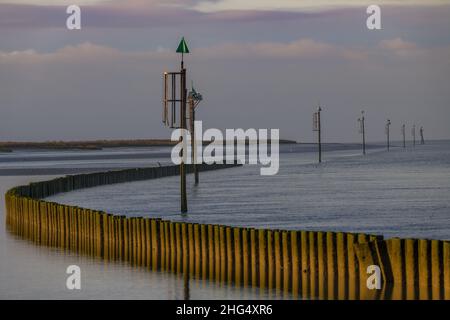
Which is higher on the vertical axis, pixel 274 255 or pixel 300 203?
pixel 274 255

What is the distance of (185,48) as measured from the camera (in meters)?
47.1

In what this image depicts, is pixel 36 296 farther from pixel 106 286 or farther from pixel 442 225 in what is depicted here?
pixel 442 225

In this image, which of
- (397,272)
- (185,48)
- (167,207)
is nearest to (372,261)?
(397,272)

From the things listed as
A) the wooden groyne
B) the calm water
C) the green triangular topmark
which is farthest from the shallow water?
the wooden groyne

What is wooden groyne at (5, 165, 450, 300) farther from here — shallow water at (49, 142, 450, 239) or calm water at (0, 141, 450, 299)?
shallow water at (49, 142, 450, 239)

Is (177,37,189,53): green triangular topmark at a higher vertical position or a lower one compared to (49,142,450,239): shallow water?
higher

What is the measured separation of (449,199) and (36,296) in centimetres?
4993

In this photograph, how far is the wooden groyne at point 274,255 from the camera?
88.1 ft

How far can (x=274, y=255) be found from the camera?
30.5 m

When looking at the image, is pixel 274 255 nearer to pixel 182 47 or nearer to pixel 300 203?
pixel 182 47

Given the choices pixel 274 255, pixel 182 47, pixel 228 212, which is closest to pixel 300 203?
pixel 228 212

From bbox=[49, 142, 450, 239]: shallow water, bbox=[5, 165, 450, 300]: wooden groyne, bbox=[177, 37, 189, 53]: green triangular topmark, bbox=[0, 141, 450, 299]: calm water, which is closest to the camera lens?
bbox=[5, 165, 450, 300]: wooden groyne

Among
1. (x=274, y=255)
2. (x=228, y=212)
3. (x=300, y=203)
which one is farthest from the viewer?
(x=300, y=203)

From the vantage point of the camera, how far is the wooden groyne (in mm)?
26859
